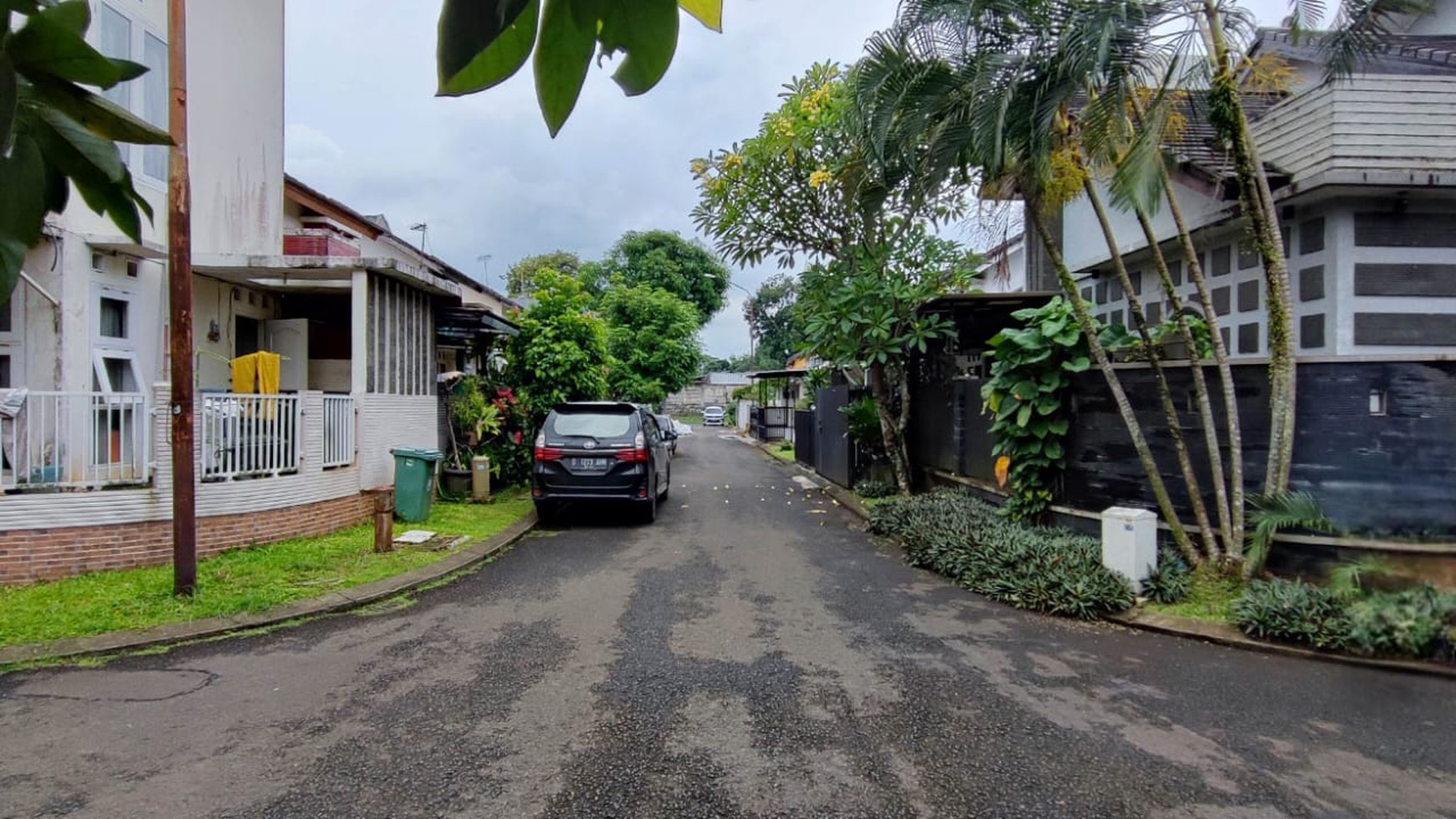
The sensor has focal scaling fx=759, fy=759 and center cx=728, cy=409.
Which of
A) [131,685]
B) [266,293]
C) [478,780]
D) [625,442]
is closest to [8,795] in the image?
[131,685]

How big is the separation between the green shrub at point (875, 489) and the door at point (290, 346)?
29.6ft

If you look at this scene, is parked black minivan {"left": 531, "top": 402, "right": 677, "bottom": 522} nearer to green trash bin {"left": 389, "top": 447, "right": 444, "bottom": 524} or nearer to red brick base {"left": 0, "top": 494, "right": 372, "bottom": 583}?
green trash bin {"left": 389, "top": 447, "right": 444, "bottom": 524}

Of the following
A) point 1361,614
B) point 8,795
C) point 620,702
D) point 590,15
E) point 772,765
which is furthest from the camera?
point 1361,614

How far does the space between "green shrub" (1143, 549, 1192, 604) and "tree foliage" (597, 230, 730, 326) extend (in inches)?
1204

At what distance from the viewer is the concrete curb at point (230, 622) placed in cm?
511

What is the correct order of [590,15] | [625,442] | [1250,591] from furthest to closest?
1. [625,442]
2. [1250,591]
3. [590,15]

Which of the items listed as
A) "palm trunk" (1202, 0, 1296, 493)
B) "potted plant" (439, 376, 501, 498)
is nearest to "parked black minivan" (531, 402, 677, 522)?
"potted plant" (439, 376, 501, 498)

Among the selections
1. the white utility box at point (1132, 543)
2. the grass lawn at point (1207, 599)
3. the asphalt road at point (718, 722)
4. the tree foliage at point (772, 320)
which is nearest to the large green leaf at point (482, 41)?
the asphalt road at point (718, 722)

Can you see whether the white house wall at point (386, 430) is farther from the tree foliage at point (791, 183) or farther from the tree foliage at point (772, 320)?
the tree foliage at point (772, 320)

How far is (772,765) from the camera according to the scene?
11.7ft

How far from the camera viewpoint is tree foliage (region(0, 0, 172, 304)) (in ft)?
2.81

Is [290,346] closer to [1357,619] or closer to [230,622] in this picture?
[230,622]

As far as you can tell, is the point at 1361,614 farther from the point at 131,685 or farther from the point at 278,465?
the point at 278,465

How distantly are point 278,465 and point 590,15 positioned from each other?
8.92 m
